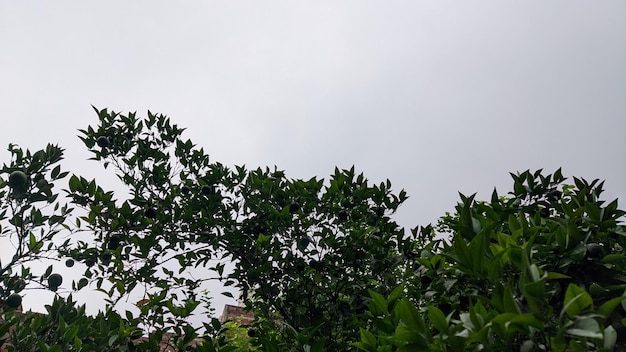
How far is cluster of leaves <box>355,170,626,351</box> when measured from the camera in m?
1.23

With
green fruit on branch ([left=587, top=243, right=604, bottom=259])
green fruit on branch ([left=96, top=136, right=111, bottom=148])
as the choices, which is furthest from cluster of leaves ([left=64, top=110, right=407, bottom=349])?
green fruit on branch ([left=587, top=243, right=604, bottom=259])

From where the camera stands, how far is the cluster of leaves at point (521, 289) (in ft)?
4.03

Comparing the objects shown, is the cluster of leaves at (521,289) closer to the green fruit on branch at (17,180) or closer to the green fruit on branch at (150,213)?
the green fruit on branch at (150,213)

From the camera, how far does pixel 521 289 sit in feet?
4.19

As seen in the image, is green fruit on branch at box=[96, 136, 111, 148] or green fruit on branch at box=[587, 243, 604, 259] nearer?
green fruit on branch at box=[587, 243, 604, 259]

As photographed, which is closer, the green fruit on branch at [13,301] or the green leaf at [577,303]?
the green leaf at [577,303]

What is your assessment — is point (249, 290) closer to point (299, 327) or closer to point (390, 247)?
point (299, 327)

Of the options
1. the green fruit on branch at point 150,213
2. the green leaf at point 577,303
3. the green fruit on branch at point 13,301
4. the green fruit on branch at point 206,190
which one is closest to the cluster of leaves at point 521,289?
the green leaf at point 577,303

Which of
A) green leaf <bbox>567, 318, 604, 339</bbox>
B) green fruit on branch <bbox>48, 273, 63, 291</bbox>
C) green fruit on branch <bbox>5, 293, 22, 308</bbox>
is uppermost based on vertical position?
green fruit on branch <bbox>48, 273, 63, 291</bbox>

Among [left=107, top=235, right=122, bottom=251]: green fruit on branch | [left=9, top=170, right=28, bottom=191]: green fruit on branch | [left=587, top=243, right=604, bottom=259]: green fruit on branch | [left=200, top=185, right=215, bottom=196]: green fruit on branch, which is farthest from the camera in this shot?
[left=200, top=185, right=215, bottom=196]: green fruit on branch

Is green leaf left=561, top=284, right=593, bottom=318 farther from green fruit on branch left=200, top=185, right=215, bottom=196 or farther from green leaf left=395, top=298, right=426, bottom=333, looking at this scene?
green fruit on branch left=200, top=185, right=215, bottom=196

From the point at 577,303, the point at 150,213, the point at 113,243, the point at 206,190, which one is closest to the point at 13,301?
the point at 113,243

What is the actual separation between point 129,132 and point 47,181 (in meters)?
1.13

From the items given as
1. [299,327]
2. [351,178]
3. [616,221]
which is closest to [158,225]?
[299,327]
